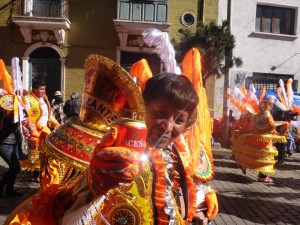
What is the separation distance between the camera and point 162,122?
4.51 ft

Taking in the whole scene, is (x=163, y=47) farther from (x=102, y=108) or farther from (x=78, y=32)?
(x=78, y=32)

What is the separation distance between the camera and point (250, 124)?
7430 mm

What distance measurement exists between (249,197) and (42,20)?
37.5ft

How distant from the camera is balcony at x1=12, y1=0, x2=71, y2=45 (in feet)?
45.6

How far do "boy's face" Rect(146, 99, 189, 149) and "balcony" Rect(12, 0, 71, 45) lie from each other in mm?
13575

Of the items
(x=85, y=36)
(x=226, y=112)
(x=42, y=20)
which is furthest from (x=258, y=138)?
(x=42, y=20)

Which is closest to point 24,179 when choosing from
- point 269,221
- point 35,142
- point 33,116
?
point 35,142

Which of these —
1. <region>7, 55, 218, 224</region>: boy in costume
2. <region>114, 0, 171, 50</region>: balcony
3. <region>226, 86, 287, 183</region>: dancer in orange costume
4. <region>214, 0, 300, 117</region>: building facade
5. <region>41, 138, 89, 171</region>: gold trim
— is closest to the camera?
<region>7, 55, 218, 224</region>: boy in costume

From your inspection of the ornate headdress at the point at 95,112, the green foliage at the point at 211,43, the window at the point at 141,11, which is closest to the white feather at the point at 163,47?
the ornate headdress at the point at 95,112

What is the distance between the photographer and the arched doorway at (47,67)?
14.7m

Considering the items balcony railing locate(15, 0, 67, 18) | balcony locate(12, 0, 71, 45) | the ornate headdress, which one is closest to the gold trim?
the ornate headdress

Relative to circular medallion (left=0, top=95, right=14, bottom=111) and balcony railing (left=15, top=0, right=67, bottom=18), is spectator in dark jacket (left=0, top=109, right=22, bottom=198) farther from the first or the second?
balcony railing (left=15, top=0, right=67, bottom=18)

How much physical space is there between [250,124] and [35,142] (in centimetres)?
450

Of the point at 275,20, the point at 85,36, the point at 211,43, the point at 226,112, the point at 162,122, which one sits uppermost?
the point at 275,20
